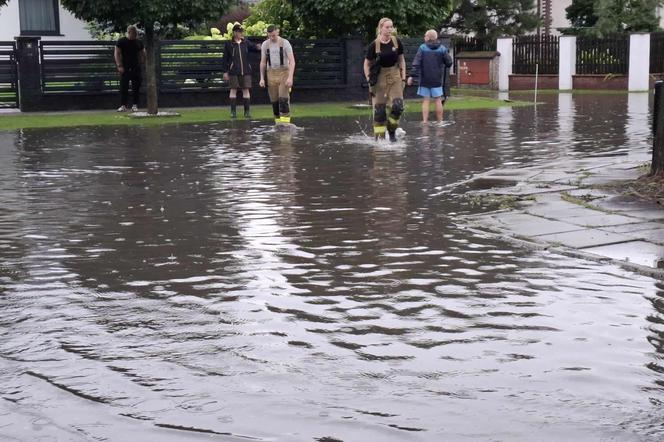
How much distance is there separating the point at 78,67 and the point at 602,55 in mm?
19105

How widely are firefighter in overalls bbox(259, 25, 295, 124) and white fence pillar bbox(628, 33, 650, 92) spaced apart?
20.7m

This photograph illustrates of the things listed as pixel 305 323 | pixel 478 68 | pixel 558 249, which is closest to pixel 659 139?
pixel 558 249

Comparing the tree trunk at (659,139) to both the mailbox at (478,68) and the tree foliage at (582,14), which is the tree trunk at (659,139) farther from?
the tree foliage at (582,14)

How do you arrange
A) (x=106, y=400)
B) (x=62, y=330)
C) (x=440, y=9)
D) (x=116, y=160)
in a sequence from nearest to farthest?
(x=106, y=400)
(x=62, y=330)
(x=116, y=160)
(x=440, y=9)

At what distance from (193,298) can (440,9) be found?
22899 mm

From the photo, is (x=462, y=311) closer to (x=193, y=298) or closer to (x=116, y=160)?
(x=193, y=298)

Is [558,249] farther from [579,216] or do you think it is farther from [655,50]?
[655,50]

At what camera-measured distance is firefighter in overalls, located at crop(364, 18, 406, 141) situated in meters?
17.3

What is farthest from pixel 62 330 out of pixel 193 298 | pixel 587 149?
pixel 587 149

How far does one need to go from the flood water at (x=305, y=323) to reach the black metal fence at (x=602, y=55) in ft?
94.0

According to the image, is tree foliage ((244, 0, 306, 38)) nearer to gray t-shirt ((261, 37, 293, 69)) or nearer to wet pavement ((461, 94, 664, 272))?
gray t-shirt ((261, 37, 293, 69))

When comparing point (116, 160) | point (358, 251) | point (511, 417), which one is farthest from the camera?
point (116, 160)

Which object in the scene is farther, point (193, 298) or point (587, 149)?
point (587, 149)

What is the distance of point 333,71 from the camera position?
3114cm
